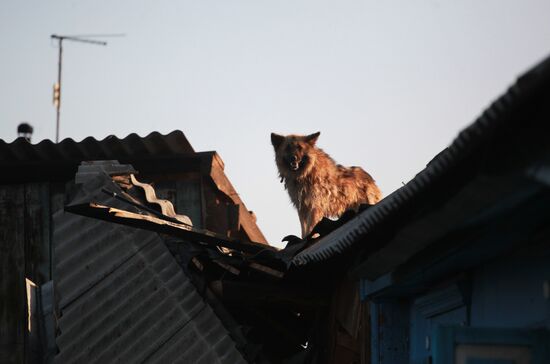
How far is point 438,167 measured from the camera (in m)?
3.63

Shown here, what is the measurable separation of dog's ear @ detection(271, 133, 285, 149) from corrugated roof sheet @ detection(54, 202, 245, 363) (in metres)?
8.18

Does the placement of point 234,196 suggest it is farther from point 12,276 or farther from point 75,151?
point 12,276

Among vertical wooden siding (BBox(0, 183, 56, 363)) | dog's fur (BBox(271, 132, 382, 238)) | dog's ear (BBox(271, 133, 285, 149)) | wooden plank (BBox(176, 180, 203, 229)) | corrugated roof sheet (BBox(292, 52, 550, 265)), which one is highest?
dog's ear (BBox(271, 133, 285, 149))

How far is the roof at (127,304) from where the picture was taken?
287 inches

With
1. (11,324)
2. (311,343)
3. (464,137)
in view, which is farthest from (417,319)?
(11,324)

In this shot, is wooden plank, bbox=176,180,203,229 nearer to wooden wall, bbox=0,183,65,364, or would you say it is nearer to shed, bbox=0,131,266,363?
shed, bbox=0,131,266,363

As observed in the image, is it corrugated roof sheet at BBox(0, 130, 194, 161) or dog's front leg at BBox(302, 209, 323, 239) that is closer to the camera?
corrugated roof sheet at BBox(0, 130, 194, 161)

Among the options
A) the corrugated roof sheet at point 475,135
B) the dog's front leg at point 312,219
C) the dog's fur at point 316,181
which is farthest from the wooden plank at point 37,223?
the corrugated roof sheet at point 475,135

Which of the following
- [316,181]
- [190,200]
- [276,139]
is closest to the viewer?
[190,200]

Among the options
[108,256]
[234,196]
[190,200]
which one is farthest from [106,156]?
[108,256]

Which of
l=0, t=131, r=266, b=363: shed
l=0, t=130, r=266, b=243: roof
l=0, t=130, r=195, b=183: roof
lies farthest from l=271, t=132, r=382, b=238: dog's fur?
l=0, t=130, r=195, b=183: roof

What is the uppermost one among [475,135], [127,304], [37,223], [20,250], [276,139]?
[276,139]

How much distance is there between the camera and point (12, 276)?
11.4 m

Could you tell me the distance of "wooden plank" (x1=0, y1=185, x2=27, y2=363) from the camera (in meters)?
11.1
